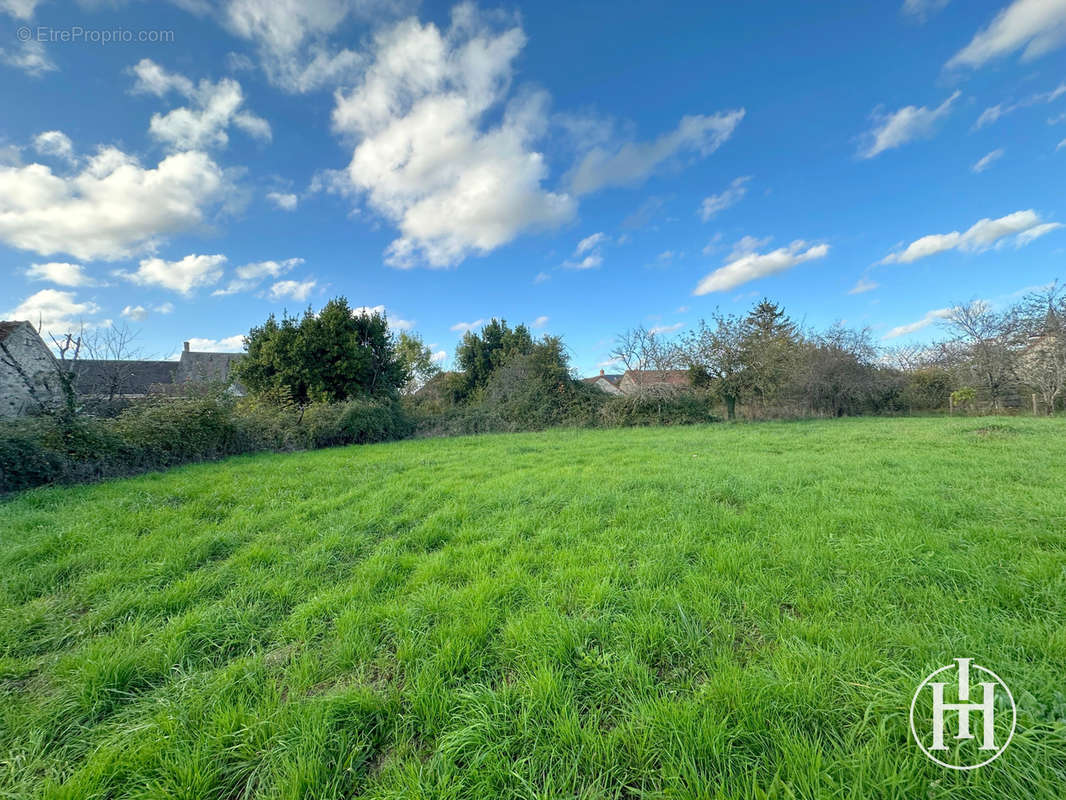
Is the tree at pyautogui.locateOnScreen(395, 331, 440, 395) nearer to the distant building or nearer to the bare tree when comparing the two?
the distant building

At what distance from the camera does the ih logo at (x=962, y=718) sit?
127 centimetres

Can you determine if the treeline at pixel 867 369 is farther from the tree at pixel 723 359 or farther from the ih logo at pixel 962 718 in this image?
the ih logo at pixel 962 718

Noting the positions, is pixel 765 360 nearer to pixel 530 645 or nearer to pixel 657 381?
pixel 657 381

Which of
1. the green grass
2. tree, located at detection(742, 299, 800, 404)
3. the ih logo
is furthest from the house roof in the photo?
the ih logo

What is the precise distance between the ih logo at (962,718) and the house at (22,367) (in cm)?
1354

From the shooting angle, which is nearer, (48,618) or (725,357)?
(48,618)

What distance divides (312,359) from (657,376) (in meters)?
14.8

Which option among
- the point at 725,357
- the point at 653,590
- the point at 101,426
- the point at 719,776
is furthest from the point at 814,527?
the point at 725,357

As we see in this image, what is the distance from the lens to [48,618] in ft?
7.61

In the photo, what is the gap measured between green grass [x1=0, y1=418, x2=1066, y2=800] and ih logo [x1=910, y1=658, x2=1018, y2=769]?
1.7 inches

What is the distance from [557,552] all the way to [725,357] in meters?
16.0

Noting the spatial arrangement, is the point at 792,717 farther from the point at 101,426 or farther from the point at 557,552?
the point at 101,426

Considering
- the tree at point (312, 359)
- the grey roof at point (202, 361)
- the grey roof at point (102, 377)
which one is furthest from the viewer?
the grey roof at point (202, 361)

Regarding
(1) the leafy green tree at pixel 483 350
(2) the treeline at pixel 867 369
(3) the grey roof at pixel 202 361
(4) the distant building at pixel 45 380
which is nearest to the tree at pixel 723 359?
(2) the treeline at pixel 867 369
